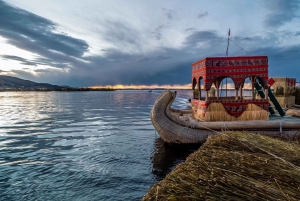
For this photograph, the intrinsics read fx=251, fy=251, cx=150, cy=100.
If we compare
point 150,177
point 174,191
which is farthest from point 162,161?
point 174,191

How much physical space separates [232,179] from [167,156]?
8.71 meters

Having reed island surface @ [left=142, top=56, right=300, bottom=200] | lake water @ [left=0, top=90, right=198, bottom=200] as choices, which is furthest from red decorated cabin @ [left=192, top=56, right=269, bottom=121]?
lake water @ [left=0, top=90, right=198, bottom=200]

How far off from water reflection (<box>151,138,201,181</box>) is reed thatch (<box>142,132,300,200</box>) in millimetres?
5262

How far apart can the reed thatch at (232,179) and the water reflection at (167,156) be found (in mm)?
5262

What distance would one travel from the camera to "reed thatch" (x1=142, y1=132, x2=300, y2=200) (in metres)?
3.31

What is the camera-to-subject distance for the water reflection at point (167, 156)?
10.5m

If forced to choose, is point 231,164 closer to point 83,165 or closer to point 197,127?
point 83,165

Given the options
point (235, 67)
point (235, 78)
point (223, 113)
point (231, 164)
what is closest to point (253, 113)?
point (223, 113)

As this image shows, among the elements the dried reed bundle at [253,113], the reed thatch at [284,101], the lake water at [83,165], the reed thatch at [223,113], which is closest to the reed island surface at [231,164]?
the lake water at [83,165]

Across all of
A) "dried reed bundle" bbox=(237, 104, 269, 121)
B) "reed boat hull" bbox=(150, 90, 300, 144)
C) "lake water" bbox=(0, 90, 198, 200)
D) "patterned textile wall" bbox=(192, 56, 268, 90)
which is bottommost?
"lake water" bbox=(0, 90, 198, 200)

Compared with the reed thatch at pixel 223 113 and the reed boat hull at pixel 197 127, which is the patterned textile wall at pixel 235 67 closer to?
the reed thatch at pixel 223 113

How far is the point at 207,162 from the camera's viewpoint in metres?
4.61

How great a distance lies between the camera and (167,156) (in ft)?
40.2

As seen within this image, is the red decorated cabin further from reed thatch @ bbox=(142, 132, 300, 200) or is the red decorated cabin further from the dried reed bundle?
reed thatch @ bbox=(142, 132, 300, 200)
